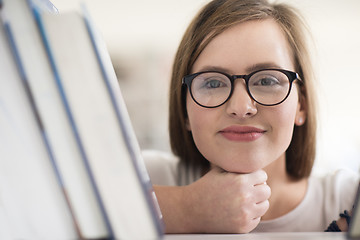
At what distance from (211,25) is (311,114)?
406 mm

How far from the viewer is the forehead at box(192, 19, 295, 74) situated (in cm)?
69

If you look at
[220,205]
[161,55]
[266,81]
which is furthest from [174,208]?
[161,55]

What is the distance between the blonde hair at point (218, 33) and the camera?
30.7 inches

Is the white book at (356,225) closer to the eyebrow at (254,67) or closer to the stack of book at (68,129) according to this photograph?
the stack of book at (68,129)

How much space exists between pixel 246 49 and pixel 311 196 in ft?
1.74

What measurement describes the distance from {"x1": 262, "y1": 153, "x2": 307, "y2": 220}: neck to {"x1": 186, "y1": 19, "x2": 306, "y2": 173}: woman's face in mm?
216

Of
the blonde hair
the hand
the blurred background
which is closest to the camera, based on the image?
the hand

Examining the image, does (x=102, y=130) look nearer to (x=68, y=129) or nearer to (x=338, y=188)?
(x=68, y=129)

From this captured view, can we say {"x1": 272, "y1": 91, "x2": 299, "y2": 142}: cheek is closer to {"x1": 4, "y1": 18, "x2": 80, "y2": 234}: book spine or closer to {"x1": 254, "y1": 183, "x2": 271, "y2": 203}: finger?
{"x1": 254, "y1": 183, "x2": 271, "y2": 203}: finger

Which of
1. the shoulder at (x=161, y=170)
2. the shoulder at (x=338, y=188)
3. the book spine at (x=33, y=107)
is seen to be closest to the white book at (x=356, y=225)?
the book spine at (x=33, y=107)

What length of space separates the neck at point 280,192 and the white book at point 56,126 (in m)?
0.64

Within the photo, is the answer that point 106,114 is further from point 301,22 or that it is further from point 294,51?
point 301,22

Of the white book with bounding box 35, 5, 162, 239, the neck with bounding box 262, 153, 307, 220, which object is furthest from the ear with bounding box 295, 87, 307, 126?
the white book with bounding box 35, 5, 162, 239

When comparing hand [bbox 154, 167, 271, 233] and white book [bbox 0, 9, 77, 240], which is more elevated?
white book [bbox 0, 9, 77, 240]
